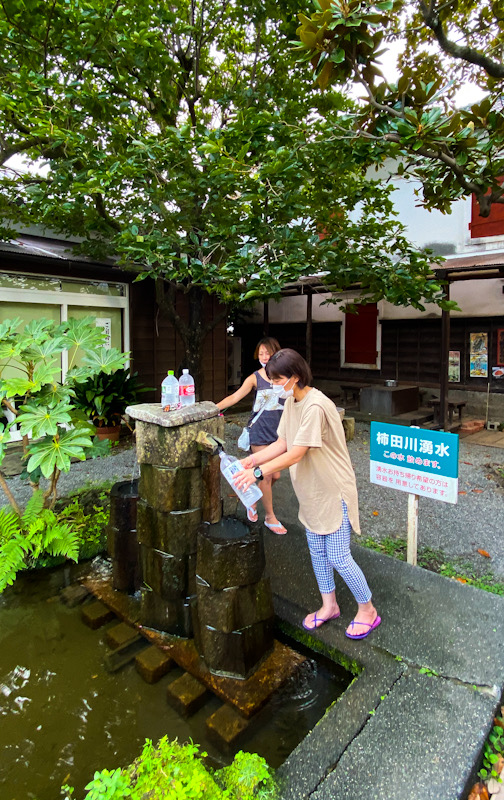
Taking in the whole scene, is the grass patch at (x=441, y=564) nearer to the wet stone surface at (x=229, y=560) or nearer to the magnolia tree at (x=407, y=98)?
the wet stone surface at (x=229, y=560)

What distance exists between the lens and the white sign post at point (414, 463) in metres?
3.25

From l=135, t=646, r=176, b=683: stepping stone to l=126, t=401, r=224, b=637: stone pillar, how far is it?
0.19 m

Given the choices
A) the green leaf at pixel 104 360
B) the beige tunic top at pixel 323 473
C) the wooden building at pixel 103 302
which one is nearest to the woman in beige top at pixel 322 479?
the beige tunic top at pixel 323 473

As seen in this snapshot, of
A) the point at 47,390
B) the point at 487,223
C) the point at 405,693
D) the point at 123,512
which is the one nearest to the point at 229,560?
the point at 405,693

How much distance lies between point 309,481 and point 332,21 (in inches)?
127

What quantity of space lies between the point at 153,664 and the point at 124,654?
0.31 m

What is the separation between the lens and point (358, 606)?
9.41 feet

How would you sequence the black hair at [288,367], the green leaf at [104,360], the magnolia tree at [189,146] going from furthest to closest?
the magnolia tree at [189,146] → the green leaf at [104,360] → the black hair at [288,367]

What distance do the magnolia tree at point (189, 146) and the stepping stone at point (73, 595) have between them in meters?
3.45

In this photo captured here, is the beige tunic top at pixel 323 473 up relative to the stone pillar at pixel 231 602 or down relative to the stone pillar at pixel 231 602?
up

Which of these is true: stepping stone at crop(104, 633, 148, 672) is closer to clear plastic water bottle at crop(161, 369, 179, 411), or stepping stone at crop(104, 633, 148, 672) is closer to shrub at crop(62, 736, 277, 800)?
shrub at crop(62, 736, 277, 800)

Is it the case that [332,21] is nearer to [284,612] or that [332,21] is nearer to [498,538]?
[284,612]

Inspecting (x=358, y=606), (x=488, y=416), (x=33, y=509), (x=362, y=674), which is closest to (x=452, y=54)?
(x=358, y=606)

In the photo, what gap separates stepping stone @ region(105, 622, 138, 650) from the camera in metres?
2.91
